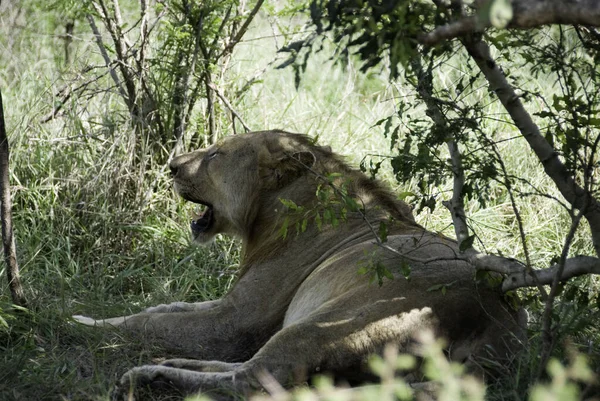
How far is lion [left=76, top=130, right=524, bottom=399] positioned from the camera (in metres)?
4.12

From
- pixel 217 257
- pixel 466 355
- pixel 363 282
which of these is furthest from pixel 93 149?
pixel 466 355

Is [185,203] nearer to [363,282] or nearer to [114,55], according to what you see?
[114,55]

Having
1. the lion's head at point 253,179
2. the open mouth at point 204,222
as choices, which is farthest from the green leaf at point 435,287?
the open mouth at point 204,222

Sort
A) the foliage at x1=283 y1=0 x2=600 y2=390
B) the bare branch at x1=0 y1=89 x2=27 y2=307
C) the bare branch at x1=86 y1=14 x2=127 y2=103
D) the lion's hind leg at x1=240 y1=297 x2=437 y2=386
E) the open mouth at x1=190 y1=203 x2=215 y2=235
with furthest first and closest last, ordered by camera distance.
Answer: the bare branch at x1=86 y1=14 x2=127 y2=103
the open mouth at x1=190 y1=203 x2=215 y2=235
the bare branch at x1=0 y1=89 x2=27 y2=307
the lion's hind leg at x1=240 y1=297 x2=437 y2=386
the foliage at x1=283 y1=0 x2=600 y2=390

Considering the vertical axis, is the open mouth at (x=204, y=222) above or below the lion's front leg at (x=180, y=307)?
above

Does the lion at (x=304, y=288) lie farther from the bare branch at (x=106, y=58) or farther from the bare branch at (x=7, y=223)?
the bare branch at (x=106, y=58)

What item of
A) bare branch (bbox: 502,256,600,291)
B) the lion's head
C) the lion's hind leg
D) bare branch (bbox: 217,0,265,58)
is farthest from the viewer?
bare branch (bbox: 217,0,265,58)

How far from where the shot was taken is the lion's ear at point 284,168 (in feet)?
17.7

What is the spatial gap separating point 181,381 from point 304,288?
38.2 inches

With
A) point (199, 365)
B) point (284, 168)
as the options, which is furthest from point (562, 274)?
point (284, 168)

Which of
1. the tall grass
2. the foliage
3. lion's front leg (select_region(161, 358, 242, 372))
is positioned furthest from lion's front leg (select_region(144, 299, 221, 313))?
the foliage

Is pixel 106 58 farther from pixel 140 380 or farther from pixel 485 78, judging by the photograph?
pixel 485 78

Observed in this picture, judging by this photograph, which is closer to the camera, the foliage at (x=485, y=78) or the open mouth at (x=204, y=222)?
the foliage at (x=485, y=78)

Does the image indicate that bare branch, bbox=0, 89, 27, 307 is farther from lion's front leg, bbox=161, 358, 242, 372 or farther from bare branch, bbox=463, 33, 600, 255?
bare branch, bbox=463, 33, 600, 255
